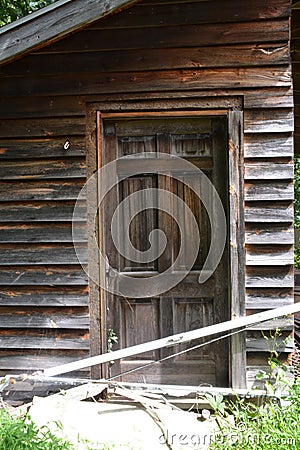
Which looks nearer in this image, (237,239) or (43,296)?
(237,239)

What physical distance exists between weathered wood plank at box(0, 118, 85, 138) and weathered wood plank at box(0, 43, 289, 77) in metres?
0.14

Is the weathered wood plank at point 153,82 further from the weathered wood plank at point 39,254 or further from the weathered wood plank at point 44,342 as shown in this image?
the weathered wood plank at point 44,342

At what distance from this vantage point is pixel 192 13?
379cm

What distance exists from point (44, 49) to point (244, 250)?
2.25m

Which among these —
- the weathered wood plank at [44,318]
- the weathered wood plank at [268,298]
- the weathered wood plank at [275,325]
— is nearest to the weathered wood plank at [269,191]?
the weathered wood plank at [268,298]

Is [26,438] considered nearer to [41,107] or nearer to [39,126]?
[39,126]

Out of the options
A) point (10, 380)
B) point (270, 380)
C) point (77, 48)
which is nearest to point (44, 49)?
point (77, 48)

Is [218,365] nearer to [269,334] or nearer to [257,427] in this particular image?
[269,334]

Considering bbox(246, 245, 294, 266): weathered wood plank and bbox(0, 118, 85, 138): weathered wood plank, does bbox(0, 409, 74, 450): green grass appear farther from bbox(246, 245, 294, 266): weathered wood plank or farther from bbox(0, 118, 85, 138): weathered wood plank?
bbox(0, 118, 85, 138): weathered wood plank

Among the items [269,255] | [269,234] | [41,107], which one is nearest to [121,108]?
[41,107]

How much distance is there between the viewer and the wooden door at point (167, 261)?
3.99 metres

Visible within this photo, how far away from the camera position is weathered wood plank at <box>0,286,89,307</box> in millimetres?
3941

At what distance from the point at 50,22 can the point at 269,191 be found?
1996 mm

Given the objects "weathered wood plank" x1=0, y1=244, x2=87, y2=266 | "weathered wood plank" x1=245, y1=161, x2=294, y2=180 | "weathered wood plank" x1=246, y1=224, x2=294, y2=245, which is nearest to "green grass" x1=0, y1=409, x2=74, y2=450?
"weathered wood plank" x1=0, y1=244, x2=87, y2=266
